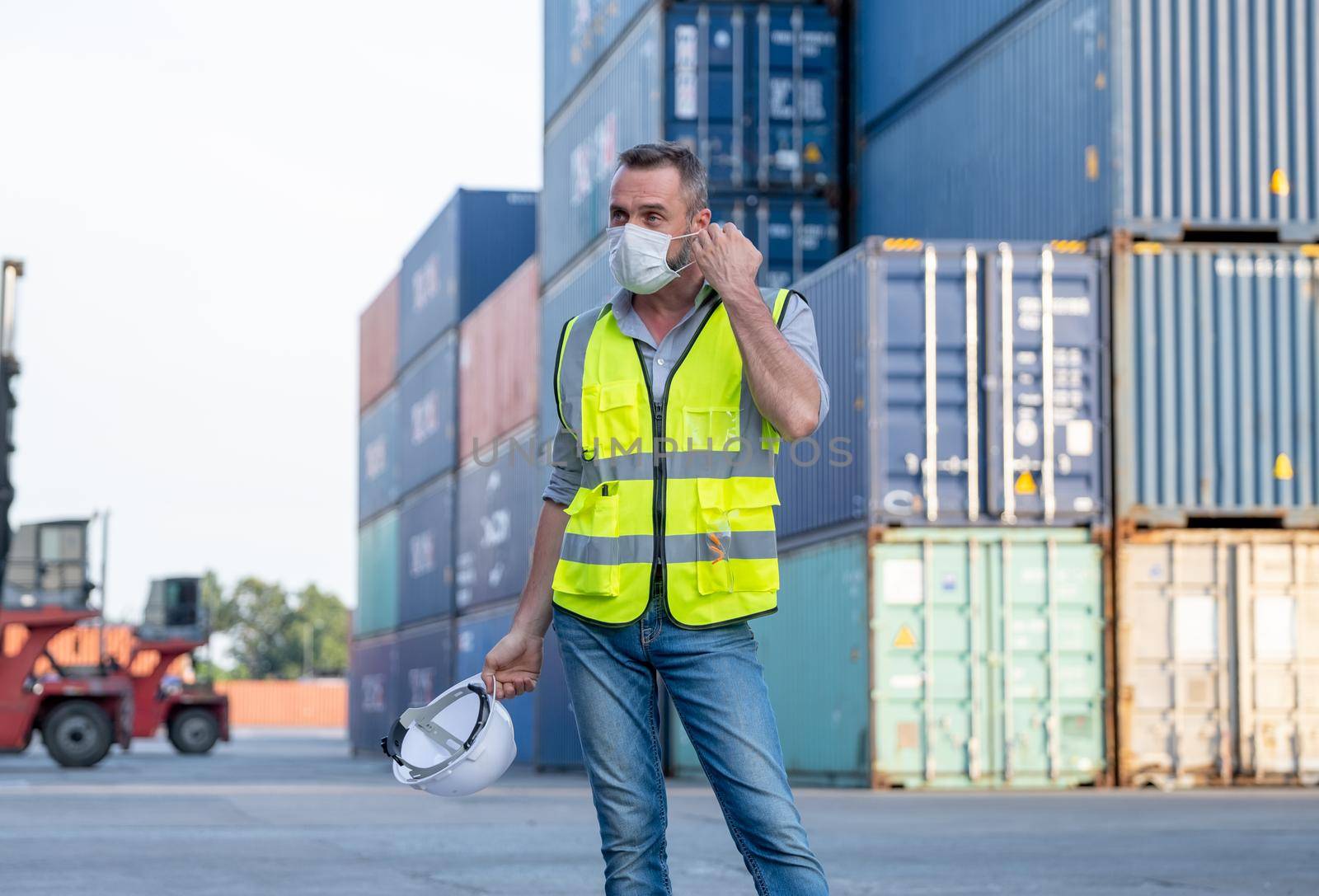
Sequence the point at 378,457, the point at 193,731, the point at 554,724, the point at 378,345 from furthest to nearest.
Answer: the point at 378,345 < the point at 378,457 < the point at 193,731 < the point at 554,724

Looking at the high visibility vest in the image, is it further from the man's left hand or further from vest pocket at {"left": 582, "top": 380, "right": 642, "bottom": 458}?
the man's left hand

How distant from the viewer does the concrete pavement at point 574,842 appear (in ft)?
24.9

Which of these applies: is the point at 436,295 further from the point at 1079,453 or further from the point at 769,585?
the point at 769,585

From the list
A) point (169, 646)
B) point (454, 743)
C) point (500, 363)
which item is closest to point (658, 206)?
point (454, 743)

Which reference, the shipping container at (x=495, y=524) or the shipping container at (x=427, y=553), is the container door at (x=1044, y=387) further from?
the shipping container at (x=427, y=553)

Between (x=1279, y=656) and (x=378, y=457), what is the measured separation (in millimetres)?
27863

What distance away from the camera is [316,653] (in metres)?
156

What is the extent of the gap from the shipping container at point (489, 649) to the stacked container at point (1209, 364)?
41.0 ft

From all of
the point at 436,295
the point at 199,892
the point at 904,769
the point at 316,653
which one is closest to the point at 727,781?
the point at 199,892

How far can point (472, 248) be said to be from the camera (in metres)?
34.5

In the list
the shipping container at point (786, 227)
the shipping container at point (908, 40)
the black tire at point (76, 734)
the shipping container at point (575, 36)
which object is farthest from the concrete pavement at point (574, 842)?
the shipping container at point (575, 36)

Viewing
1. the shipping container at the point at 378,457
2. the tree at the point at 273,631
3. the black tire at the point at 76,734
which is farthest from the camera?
the tree at the point at 273,631

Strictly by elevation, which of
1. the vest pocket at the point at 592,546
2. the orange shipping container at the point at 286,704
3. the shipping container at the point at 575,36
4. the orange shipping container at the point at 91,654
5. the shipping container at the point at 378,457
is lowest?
the orange shipping container at the point at 286,704

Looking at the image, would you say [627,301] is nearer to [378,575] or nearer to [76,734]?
[76,734]
